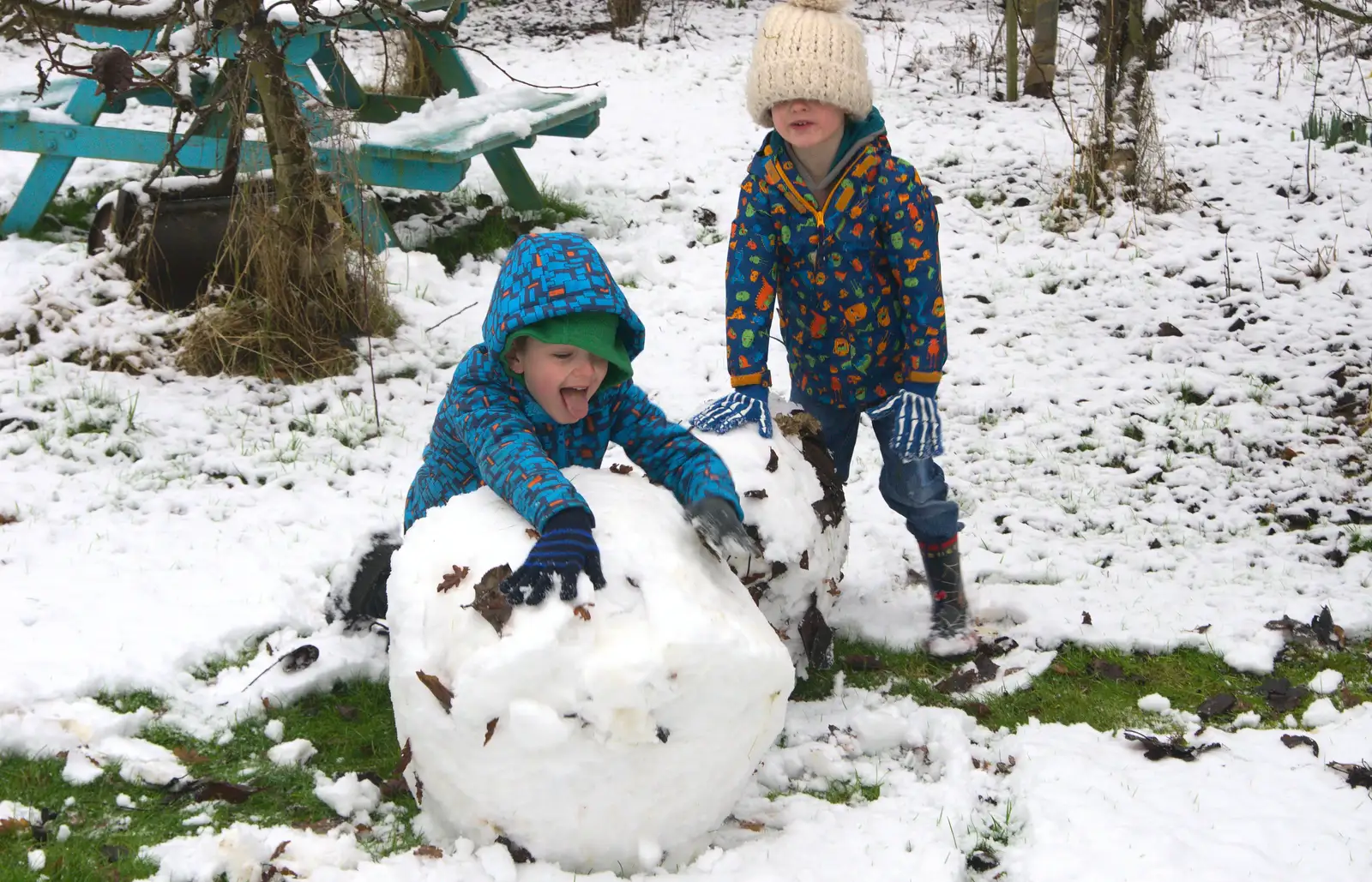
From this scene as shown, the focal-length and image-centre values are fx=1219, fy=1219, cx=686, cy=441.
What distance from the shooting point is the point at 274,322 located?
5.37 metres

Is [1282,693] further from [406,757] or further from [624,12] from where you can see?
[624,12]

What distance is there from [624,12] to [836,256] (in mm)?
8493

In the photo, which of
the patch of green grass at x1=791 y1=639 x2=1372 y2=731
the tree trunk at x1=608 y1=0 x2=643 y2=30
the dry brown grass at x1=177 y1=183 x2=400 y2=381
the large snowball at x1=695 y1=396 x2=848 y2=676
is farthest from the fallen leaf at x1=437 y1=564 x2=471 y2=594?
the tree trunk at x1=608 y1=0 x2=643 y2=30

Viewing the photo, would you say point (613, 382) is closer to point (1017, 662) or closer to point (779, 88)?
point (779, 88)

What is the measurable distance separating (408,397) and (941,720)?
2.98 m

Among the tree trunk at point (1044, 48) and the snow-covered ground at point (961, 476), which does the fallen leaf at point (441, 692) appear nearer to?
the snow-covered ground at point (961, 476)

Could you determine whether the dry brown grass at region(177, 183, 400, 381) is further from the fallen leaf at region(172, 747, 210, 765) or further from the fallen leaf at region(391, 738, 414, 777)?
the fallen leaf at region(391, 738, 414, 777)

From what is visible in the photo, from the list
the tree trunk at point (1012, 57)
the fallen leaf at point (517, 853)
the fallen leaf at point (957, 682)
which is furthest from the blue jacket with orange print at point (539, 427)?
the tree trunk at point (1012, 57)

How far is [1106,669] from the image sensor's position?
3689 millimetres

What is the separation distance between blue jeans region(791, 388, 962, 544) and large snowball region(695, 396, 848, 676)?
0.69ft

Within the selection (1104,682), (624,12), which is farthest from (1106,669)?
(624,12)

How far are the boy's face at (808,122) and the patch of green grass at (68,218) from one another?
462 centimetres

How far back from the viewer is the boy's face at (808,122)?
339 centimetres

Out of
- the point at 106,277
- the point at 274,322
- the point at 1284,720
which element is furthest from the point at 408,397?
the point at 1284,720
